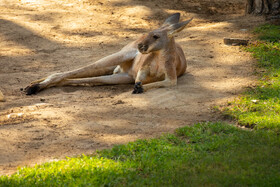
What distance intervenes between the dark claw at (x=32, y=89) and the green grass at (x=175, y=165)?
299cm

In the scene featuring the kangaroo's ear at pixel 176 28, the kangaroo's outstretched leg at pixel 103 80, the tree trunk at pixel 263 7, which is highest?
the kangaroo's ear at pixel 176 28

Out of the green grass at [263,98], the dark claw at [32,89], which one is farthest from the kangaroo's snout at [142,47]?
the dark claw at [32,89]

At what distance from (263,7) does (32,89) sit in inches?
242

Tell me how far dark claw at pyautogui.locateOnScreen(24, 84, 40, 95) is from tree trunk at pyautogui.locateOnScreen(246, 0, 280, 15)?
19.7ft

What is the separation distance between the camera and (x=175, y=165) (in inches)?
162

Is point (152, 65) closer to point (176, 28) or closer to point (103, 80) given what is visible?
point (176, 28)

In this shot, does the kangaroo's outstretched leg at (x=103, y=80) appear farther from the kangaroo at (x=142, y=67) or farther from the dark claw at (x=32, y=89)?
the dark claw at (x=32, y=89)

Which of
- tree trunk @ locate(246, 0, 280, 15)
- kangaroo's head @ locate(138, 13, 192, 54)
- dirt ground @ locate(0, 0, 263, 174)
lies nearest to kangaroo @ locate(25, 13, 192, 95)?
kangaroo's head @ locate(138, 13, 192, 54)

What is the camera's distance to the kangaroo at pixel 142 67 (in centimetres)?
691

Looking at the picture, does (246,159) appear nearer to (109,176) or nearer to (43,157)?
(109,176)

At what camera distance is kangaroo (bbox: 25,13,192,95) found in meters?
6.91

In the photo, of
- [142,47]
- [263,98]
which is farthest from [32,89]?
[263,98]

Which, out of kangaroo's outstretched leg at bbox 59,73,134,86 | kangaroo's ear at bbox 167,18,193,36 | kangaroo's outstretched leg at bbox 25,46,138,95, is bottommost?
kangaroo's outstretched leg at bbox 59,73,134,86

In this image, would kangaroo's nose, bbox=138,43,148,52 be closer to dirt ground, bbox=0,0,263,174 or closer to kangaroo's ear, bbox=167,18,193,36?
kangaroo's ear, bbox=167,18,193,36
